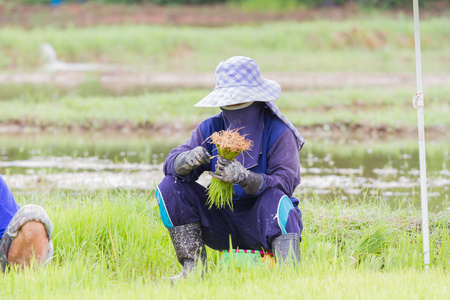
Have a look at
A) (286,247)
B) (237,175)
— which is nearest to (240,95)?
(237,175)

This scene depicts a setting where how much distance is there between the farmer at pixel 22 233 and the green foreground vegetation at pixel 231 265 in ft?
0.30

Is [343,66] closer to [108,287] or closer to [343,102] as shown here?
[343,102]

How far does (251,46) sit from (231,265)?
20.3m

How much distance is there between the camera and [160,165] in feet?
27.8

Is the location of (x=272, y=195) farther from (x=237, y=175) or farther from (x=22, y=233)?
(x=22, y=233)

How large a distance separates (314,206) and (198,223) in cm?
160

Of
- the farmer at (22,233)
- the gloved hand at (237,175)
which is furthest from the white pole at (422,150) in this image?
the farmer at (22,233)

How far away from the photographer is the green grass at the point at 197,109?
1175cm

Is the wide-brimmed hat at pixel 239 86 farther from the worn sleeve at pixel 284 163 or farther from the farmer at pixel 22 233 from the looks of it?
the farmer at pixel 22 233

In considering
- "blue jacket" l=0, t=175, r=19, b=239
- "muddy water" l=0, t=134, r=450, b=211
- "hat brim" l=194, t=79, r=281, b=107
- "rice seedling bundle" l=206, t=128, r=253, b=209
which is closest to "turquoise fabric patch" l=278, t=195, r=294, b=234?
"rice seedling bundle" l=206, t=128, r=253, b=209

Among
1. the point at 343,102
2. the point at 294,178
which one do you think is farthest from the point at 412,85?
the point at 294,178

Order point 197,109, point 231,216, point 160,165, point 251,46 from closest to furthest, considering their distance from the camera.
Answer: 1. point 231,216
2. point 160,165
3. point 197,109
4. point 251,46

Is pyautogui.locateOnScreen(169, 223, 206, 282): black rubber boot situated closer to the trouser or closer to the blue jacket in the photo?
the trouser

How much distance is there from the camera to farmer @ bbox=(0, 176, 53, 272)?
348 centimetres
